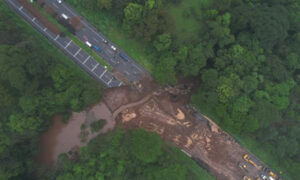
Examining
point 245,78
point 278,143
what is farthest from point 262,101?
point 278,143

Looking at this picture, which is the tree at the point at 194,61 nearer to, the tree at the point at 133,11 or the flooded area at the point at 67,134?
the tree at the point at 133,11

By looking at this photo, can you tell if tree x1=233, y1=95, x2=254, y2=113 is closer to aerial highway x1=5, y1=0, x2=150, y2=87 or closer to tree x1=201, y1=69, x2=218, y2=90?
tree x1=201, y1=69, x2=218, y2=90

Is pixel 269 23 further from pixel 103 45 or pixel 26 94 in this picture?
pixel 26 94

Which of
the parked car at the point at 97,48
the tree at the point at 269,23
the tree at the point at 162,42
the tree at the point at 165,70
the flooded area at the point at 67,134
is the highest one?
the tree at the point at 269,23

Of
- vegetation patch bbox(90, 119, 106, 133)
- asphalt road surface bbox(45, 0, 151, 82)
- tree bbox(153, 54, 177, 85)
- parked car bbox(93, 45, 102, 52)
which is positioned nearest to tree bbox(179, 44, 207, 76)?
tree bbox(153, 54, 177, 85)

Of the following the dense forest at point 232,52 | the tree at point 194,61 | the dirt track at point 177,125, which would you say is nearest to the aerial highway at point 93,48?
the dense forest at point 232,52

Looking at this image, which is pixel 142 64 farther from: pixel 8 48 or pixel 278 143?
pixel 278 143

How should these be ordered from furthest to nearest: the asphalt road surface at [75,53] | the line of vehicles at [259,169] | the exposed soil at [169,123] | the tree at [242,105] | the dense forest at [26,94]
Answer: the line of vehicles at [259,169]
the exposed soil at [169,123]
the asphalt road surface at [75,53]
the tree at [242,105]
the dense forest at [26,94]

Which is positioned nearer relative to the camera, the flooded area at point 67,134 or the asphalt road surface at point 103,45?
the flooded area at point 67,134
